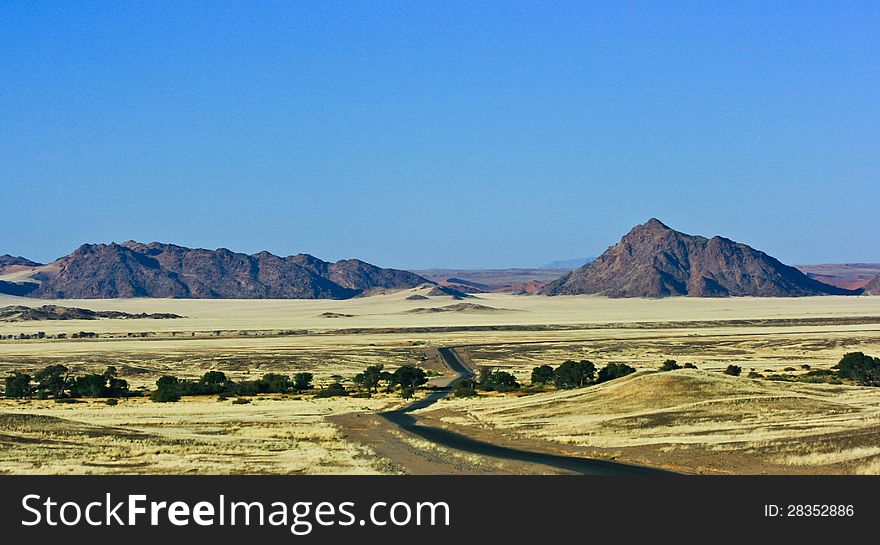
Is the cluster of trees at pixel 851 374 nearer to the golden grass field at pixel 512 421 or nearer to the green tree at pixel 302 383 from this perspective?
the golden grass field at pixel 512 421

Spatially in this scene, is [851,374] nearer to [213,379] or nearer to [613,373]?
[613,373]

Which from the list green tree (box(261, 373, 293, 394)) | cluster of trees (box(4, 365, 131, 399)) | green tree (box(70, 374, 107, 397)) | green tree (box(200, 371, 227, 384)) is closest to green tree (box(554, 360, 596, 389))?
green tree (box(261, 373, 293, 394))

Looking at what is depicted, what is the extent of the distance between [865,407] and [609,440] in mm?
13212

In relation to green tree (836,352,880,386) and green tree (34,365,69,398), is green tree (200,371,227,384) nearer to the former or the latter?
green tree (34,365,69,398)

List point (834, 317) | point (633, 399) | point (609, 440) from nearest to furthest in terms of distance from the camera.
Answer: point (609, 440) → point (633, 399) → point (834, 317)

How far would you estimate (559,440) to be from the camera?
37938 mm

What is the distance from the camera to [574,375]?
2591 inches

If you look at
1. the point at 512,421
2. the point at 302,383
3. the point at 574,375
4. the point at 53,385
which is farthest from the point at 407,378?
the point at 512,421

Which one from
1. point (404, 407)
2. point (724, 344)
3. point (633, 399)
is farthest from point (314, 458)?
point (724, 344)

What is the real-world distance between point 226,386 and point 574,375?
23118mm

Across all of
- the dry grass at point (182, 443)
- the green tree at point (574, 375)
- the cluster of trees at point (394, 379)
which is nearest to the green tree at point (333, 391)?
the cluster of trees at point (394, 379)

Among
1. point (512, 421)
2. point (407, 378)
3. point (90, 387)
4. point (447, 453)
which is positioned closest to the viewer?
point (447, 453)

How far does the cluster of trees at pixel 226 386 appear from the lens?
64.1 m
